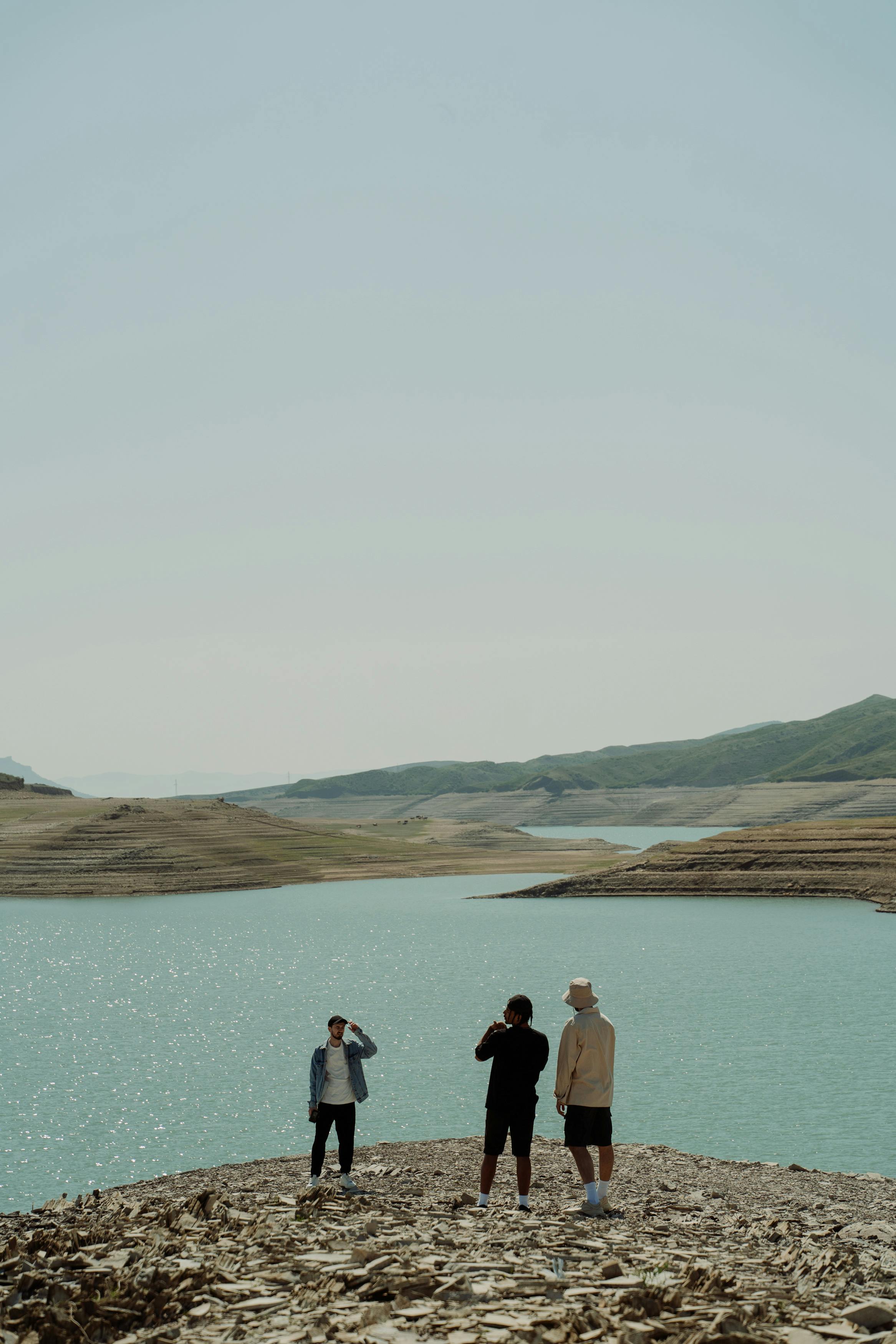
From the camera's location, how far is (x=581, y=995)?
15.3m

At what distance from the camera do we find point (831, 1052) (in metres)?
36.4

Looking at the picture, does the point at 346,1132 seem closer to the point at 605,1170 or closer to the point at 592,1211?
the point at 592,1211

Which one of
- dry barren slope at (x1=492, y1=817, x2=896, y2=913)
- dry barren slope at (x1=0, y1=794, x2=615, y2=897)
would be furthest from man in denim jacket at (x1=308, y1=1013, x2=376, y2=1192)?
dry barren slope at (x1=0, y1=794, x2=615, y2=897)

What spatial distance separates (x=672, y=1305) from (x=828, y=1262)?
3599 mm

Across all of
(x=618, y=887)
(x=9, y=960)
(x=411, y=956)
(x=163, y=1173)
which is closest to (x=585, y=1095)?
(x=163, y=1173)

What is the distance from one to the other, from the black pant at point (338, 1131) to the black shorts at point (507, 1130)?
2809 millimetres

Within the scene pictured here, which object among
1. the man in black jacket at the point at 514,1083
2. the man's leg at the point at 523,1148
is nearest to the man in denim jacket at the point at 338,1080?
the man in black jacket at the point at 514,1083

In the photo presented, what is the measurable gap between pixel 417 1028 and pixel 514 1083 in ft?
93.1

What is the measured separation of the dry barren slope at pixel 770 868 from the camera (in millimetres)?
95375

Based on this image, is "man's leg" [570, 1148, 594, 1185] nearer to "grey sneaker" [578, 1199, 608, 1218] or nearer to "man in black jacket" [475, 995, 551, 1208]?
"grey sneaker" [578, 1199, 608, 1218]

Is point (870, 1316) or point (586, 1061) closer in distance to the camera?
point (870, 1316)

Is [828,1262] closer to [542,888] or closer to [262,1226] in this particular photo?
[262,1226]

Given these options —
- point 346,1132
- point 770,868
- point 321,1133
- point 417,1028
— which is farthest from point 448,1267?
point 770,868

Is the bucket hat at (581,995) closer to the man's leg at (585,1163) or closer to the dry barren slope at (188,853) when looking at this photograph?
the man's leg at (585,1163)
